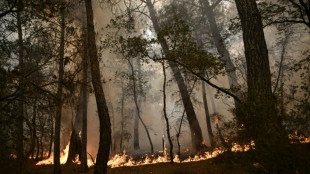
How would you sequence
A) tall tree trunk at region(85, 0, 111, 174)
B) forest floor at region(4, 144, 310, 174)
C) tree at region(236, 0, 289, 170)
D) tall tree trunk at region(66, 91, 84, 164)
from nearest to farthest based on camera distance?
forest floor at region(4, 144, 310, 174) → tree at region(236, 0, 289, 170) → tall tree trunk at region(85, 0, 111, 174) → tall tree trunk at region(66, 91, 84, 164)

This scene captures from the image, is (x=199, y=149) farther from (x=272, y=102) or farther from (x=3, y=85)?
(x=3, y=85)

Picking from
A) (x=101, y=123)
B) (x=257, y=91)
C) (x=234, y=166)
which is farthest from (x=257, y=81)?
(x=101, y=123)

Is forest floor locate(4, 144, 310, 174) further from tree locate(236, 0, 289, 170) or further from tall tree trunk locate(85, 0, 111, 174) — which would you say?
tall tree trunk locate(85, 0, 111, 174)

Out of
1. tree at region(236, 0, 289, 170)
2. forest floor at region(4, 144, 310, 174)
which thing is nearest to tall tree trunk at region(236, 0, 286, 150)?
tree at region(236, 0, 289, 170)

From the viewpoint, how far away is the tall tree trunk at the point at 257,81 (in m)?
5.06

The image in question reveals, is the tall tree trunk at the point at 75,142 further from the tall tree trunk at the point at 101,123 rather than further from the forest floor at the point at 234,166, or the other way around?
the tall tree trunk at the point at 101,123

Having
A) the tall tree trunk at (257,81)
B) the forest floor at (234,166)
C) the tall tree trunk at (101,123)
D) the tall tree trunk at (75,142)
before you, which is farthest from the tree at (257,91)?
the tall tree trunk at (75,142)

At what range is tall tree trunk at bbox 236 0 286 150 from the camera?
16.6 feet

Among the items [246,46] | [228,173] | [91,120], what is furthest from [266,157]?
[91,120]

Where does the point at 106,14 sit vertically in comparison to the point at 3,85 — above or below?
above

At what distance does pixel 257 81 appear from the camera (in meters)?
5.69

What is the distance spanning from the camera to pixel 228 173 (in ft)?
18.9

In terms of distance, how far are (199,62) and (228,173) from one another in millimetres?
3992

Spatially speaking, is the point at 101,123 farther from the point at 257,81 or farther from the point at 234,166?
the point at 257,81
